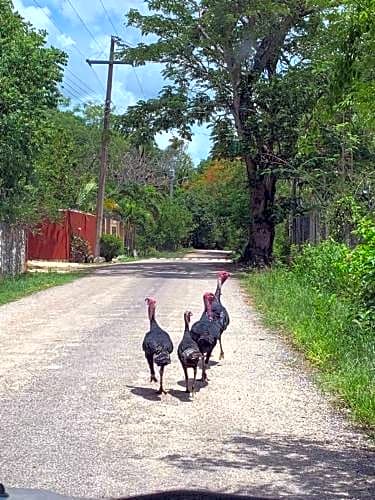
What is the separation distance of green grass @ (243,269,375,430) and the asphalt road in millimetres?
257

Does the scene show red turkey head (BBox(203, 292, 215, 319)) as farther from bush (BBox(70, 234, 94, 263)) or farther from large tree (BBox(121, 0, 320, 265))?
bush (BBox(70, 234, 94, 263))

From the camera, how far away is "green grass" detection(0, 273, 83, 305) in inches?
773

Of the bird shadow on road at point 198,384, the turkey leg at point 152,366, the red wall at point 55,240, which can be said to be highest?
the red wall at point 55,240

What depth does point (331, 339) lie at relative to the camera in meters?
10.8

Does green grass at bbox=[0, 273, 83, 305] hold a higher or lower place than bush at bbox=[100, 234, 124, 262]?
lower

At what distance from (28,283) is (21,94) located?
528 cm

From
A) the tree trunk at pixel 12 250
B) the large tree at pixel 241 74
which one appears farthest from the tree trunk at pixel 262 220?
the tree trunk at pixel 12 250

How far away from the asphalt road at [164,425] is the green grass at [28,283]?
22.8 ft

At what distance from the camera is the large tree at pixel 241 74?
27359 mm

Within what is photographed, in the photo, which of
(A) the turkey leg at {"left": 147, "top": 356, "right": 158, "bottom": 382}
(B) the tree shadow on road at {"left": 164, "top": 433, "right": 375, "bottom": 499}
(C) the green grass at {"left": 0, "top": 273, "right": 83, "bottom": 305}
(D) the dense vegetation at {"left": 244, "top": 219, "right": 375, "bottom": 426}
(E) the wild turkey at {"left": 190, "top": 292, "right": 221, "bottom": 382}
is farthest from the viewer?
(C) the green grass at {"left": 0, "top": 273, "right": 83, "bottom": 305}

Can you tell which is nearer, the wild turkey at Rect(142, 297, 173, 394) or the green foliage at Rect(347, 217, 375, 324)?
the wild turkey at Rect(142, 297, 173, 394)

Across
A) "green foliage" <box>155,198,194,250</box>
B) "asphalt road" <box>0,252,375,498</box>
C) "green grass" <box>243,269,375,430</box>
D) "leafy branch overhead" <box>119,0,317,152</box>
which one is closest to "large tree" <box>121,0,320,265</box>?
"leafy branch overhead" <box>119,0,317,152</box>

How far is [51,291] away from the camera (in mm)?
21078

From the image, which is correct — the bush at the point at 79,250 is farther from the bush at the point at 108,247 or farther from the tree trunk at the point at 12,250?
the tree trunk at the point at 12,250
